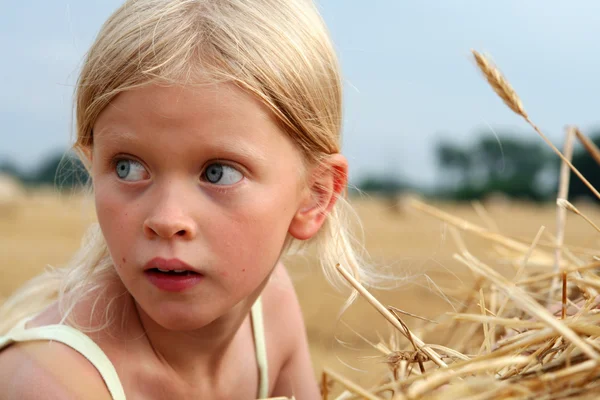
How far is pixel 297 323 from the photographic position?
2.45 m

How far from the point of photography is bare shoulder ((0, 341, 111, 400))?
158 centimetres

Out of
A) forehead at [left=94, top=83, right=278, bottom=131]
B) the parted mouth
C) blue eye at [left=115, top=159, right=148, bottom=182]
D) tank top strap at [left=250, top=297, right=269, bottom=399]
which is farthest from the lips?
tank top strap at [left=250, top=297, right=269, bottom=399]

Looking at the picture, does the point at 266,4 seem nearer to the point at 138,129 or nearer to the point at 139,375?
the point at 138,129

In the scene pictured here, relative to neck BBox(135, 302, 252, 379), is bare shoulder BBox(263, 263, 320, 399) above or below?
below

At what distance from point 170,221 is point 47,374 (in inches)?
19.9

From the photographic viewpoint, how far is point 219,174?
1.54 m

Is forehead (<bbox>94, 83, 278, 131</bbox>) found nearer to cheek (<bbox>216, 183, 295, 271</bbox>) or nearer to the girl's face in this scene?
the girl's face

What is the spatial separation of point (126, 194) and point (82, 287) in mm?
463

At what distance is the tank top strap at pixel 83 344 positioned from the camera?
5.57 ft

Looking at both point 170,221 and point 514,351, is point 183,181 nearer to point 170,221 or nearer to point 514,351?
point 170,221

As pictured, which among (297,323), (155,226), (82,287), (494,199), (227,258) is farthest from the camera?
(494,199)

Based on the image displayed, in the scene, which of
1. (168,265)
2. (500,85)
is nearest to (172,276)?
(168,265)

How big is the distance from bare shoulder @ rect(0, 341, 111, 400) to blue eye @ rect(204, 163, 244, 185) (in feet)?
1.88

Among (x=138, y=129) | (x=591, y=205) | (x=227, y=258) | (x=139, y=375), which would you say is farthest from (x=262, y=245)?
(x=591, y=205)
